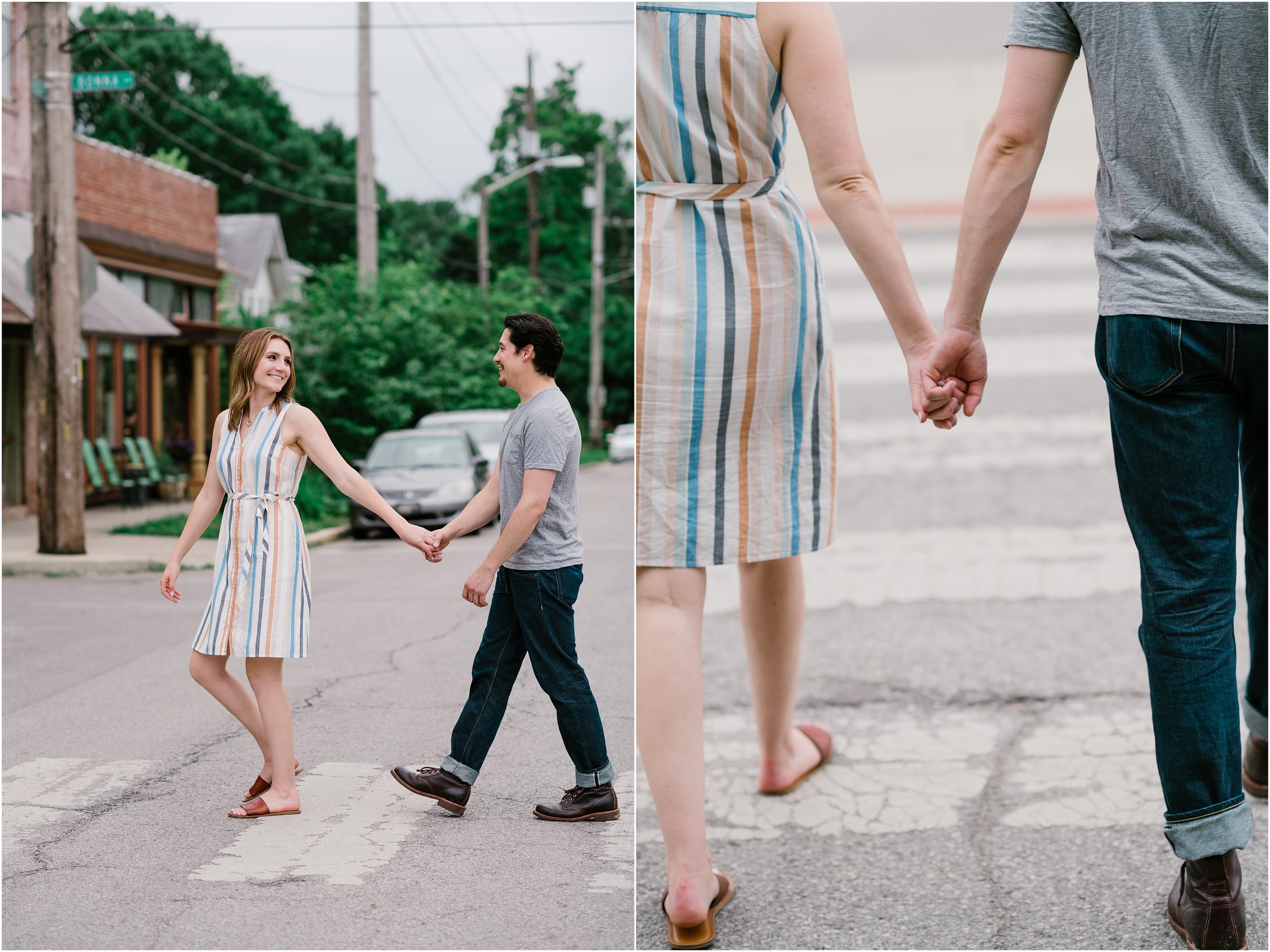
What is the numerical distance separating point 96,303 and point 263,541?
1061 mm

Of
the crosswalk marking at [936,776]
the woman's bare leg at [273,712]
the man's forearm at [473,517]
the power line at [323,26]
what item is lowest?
the crosswalk marking at [936,776]

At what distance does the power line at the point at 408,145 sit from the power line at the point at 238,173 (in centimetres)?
16

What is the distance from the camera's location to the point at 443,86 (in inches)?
100

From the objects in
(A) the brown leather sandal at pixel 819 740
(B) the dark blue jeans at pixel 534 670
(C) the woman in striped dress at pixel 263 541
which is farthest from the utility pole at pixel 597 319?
(A) the brown leather sandal at pixel 819 740

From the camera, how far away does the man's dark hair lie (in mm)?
2174

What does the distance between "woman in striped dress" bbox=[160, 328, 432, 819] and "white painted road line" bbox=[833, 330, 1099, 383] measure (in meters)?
6.94

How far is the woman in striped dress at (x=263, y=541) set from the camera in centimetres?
207

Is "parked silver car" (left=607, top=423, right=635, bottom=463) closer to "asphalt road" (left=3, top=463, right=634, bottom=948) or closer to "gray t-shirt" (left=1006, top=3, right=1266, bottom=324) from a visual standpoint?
"asphalt road" (left=3, top=463, right=634, bottom=948)

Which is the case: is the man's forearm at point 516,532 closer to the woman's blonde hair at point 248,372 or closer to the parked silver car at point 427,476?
the parked silver car at point 427,476

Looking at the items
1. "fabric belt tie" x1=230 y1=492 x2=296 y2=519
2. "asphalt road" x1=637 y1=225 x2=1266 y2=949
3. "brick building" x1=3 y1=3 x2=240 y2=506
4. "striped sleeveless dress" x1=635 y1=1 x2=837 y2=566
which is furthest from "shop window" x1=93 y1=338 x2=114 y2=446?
"asphalt road" x1=637 y1=225 x2=1266 y2=949

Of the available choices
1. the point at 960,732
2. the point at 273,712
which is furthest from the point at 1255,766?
the point at 273,712

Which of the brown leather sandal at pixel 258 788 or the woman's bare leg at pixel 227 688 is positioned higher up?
the woman's bare leg at pixel 227 688

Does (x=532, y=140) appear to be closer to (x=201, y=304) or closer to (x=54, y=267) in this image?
(x=201, y=304)

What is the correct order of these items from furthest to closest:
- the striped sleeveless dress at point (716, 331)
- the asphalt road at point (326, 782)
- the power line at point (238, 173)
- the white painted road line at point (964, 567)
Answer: the white painted road line at point (964, 567) < the power line at point (238, 173) < the striped sleeveless dress at point (716, 331) < the asphalt road at point (326, 782)
